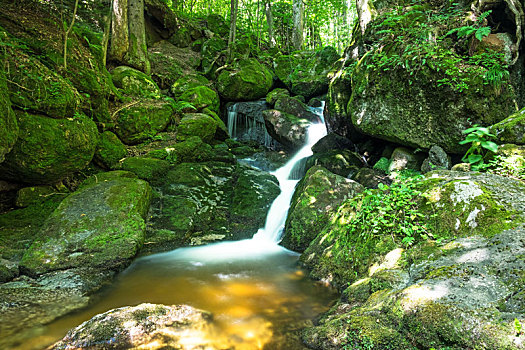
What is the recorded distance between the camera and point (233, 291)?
3.89 meters

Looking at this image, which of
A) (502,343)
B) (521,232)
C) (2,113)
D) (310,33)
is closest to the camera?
(502,343)

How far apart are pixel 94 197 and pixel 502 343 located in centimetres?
579

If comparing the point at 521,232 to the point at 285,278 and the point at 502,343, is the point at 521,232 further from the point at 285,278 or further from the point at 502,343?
the point at 285,278

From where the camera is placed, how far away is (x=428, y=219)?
3.19 meters

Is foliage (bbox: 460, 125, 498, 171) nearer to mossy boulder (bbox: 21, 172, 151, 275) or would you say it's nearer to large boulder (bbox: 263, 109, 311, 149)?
mossy boulder (bbox: 21, 172, 151, 275)

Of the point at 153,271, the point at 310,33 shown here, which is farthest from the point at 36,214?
the point at 310,33

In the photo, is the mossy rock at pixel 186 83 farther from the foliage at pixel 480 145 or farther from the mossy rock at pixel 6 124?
the foliage at pixel 480 145

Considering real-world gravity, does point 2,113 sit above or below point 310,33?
below

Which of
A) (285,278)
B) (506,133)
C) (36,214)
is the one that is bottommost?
(285,278)

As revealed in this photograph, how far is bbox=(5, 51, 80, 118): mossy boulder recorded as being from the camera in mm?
4562

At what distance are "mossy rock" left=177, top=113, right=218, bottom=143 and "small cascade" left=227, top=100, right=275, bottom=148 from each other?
2.40m

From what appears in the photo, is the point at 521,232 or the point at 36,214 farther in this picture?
the point at 36,214

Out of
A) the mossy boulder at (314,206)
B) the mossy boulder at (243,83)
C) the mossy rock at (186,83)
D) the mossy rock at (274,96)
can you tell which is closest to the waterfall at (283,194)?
the mossy boulder at (314,206)

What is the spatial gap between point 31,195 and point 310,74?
483 inches
